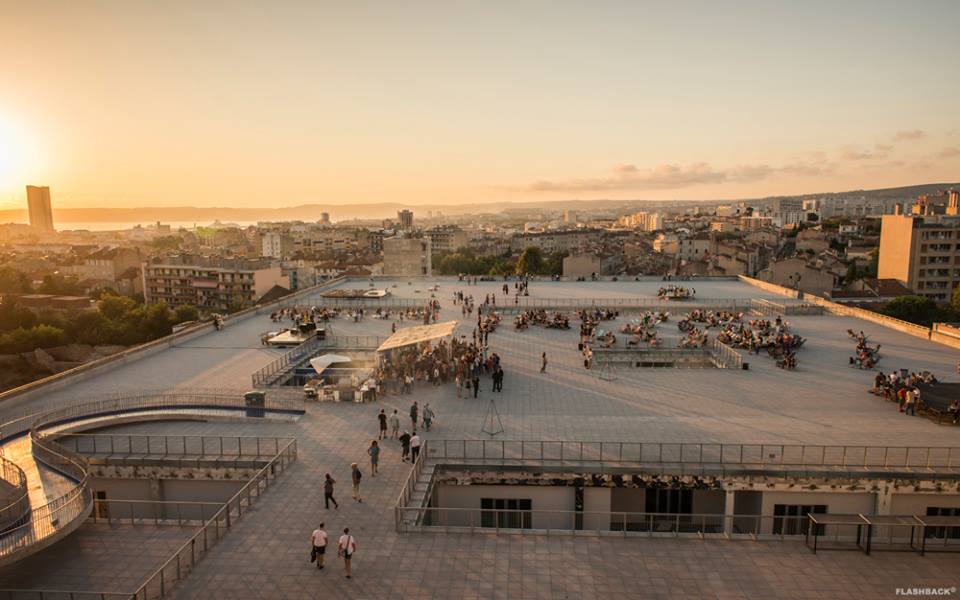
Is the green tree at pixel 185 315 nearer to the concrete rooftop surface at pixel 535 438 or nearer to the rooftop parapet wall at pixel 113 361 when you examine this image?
the rooftop parapet wall at pixel 113 361

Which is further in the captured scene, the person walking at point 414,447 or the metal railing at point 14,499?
the person walking at point 414,447

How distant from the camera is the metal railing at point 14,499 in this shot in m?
11.4

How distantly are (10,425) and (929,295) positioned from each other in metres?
80.2

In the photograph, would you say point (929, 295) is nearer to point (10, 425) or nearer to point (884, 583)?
point (884, 583)

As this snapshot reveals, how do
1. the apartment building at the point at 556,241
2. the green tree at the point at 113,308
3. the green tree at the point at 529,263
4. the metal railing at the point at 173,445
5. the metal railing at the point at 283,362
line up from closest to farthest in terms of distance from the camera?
the metal railing at the point at 173,445 → the metal railing at the point at 283,362 → the green tree at the point at 113,308 → the green tree at the point at 529,263 → the apartment building at the point at 556,241

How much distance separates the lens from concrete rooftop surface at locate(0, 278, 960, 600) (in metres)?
10.7

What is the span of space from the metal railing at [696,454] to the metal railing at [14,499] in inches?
332

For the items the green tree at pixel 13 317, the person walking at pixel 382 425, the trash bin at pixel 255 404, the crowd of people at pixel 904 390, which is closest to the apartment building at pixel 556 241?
the green tree at pixel 13 317

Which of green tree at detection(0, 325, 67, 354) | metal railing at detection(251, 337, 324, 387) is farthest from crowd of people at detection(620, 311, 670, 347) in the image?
green tree at detection(0, 325, 67, 354)

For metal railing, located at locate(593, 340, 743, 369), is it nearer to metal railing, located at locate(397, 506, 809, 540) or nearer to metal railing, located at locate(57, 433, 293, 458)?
metal railing, located at locate(397, 506, 809, 540)

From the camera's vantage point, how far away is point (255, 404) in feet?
64.0

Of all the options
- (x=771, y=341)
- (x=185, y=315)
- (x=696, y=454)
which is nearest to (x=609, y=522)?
(x=696, y=454)

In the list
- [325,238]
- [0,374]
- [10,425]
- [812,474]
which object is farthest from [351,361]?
[325,238]
